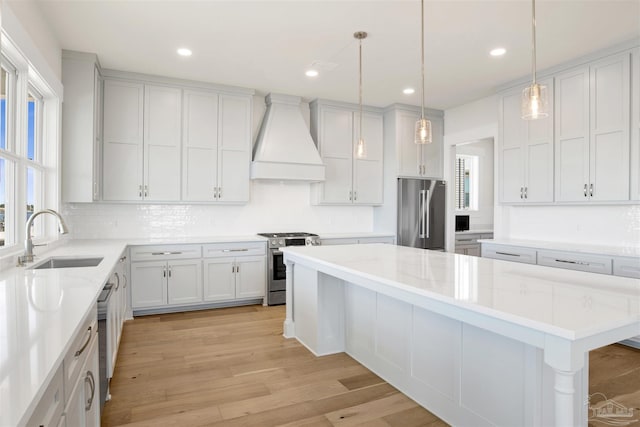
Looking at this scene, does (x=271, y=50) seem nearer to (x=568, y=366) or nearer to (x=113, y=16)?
(x=113, y=16)

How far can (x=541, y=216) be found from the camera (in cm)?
482

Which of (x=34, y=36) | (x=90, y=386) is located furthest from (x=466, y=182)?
(x=90, y=386)

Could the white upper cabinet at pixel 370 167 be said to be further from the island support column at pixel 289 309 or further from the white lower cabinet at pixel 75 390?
the white lower cabinet at pixel 75 390

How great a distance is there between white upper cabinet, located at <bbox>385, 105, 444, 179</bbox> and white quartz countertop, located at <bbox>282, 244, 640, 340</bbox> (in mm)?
3181

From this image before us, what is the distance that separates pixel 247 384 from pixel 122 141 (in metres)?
3.18

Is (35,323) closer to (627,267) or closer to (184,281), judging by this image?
(184,281)

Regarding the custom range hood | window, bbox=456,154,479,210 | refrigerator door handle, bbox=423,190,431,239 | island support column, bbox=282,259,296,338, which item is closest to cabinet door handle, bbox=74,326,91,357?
island support column, bbox=282,259,296,338

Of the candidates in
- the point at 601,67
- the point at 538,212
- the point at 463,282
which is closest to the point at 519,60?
the point at 601,67

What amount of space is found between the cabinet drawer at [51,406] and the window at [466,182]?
731 cm

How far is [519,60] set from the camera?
13.5 feet

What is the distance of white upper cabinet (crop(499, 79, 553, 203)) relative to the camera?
442cm

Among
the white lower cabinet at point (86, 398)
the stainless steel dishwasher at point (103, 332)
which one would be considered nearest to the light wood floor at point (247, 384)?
the stainless steel dishwasher at point (103, 332)

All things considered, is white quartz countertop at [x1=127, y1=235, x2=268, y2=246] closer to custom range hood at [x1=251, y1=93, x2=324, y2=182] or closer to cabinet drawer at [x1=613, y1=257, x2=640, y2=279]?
custom range hood at [x1=251, y1=93, x2=324, y2=182]

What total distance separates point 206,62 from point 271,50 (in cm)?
79
